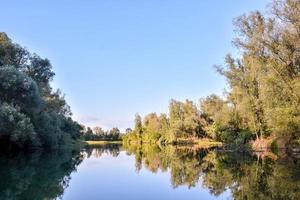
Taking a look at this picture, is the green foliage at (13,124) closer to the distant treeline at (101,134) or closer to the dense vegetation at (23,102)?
the dense vegetation at (23,102)

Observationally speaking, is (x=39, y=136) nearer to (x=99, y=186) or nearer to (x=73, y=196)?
(x=99, y=186)

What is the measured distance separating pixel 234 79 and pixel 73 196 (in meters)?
37.1

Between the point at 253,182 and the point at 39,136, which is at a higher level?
the point at 39,136

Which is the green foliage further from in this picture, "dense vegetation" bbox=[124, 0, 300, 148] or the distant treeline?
the distant treeline

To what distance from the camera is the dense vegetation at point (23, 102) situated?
3322cm

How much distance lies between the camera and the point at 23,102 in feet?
120

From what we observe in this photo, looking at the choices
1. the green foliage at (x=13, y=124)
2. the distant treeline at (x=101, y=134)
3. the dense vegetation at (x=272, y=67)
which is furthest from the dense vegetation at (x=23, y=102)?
the distant treeline at (x=101, y=134)

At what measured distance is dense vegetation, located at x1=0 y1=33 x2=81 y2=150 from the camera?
33219mm

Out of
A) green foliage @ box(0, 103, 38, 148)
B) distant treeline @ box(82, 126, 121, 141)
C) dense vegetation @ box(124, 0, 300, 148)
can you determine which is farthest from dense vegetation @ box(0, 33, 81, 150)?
distant treeline @ box(82, 126, 121, 141)

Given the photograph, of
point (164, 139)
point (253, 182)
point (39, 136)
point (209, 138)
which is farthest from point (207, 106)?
point (253, 182)

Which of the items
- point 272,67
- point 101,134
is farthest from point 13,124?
point 101,134

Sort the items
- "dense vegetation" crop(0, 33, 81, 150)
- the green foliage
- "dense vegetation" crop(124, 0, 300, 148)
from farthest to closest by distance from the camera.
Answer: "dense vegetation" crop(0, 33, 81, 150) < the green foliage < "dense vegetation" crop(124, 0, 300, 148)

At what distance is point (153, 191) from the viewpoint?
13828mm

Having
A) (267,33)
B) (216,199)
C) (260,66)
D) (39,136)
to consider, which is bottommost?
(216,199)
